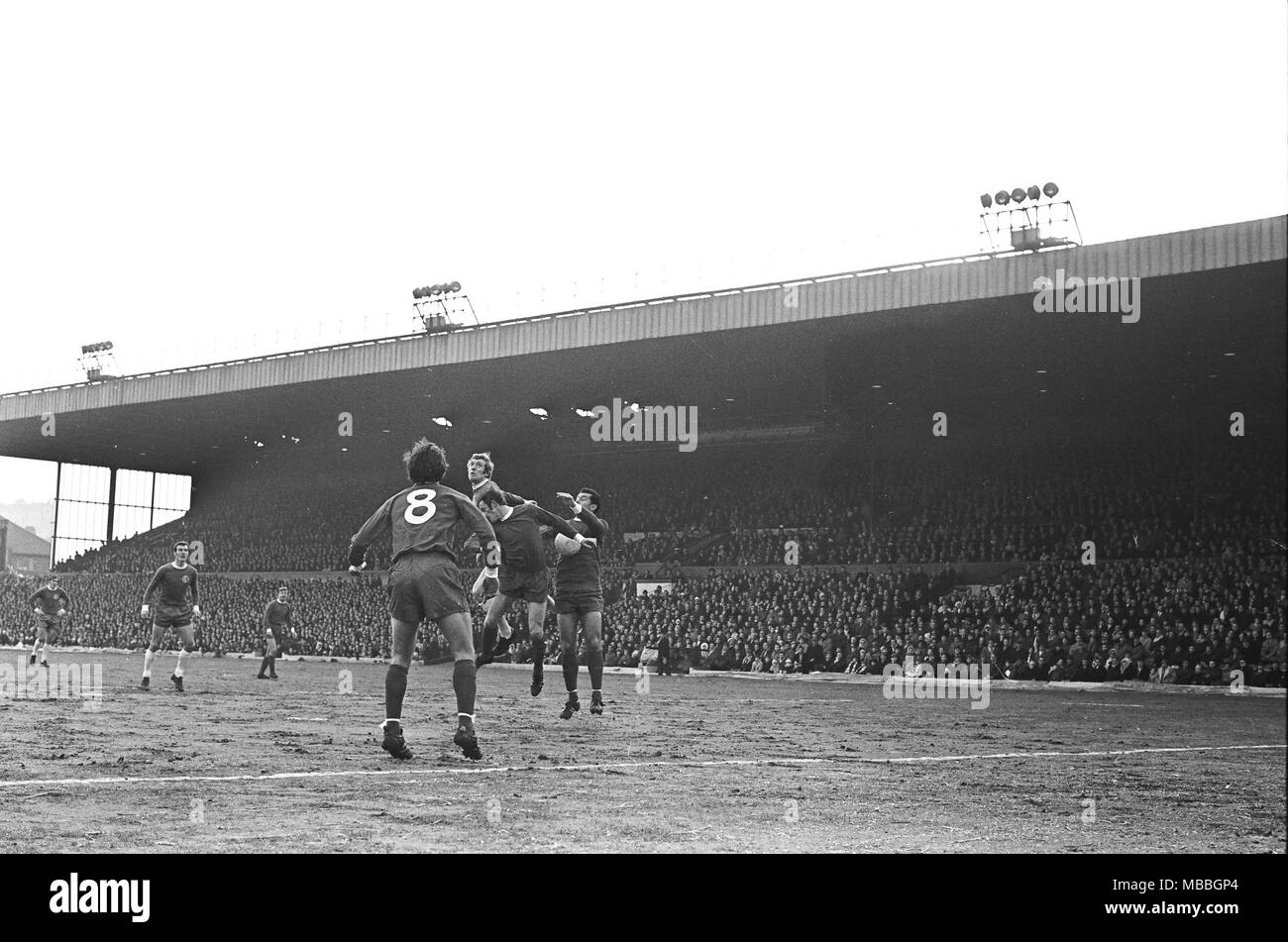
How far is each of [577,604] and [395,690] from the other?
4229 millimetres

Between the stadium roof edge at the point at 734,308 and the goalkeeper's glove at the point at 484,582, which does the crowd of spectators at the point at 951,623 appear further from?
the goalkeeper's glove at the point at 484,582

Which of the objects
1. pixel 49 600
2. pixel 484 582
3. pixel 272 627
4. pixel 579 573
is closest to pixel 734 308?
pixel 272 627

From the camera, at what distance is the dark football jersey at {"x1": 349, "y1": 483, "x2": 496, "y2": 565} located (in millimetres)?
8531

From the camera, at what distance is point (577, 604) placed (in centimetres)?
1276

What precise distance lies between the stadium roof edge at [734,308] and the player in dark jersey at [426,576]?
19377mm

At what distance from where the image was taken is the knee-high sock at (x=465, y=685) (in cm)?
863

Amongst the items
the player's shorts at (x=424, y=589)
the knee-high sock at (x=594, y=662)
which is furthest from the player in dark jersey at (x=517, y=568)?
the player's shorts at (x=424, y=589)

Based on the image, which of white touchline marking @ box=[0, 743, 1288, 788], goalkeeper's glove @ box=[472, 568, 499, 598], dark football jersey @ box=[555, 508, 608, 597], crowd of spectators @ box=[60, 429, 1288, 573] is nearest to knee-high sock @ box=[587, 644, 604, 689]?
dark football jersey @ box=[555, 508, 608, 597]

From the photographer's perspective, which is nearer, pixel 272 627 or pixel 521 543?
pixel 521 543

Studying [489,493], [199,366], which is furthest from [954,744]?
[199,366]

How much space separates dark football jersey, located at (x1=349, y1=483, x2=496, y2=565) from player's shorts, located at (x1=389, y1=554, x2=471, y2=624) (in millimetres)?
64

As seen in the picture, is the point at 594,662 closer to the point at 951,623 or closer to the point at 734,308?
the point at 951,623
